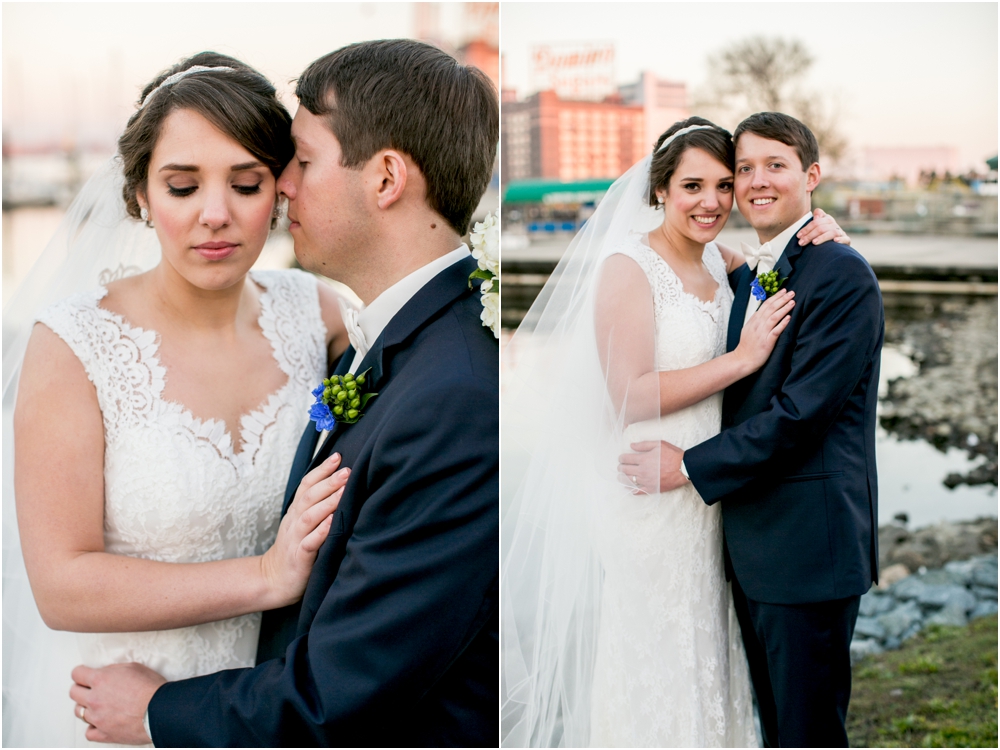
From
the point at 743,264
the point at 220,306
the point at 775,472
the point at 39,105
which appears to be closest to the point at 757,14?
the point at 743,264

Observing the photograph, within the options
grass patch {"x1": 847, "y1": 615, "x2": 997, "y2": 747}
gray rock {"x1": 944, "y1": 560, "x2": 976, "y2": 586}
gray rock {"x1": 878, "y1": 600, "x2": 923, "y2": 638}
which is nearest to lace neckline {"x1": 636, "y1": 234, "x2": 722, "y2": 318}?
grass patch {"x1": 847, "y1": 615, "x2": 997, "y2": 747}

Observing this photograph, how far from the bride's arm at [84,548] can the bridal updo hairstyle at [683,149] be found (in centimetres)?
112

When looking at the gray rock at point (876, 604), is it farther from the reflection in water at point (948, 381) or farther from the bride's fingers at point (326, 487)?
the bride's fingers at point (326, 487)

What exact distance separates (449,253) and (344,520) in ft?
2.33

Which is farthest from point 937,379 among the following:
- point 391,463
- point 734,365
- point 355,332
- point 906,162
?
point 391,463

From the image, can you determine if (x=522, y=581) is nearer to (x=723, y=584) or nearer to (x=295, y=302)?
(x=723, y=584)

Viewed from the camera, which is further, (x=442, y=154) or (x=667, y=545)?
(x=667, y=545)

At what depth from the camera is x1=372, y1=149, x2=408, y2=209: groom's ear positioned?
1915mm

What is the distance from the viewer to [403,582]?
163 centimetres

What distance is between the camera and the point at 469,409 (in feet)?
5.40

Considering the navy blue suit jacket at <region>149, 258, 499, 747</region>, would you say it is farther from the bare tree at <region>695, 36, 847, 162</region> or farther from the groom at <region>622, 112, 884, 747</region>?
the bare tree at <region>695, 36, 847, 162</region>

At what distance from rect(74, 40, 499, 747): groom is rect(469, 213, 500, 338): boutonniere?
1.3 inches

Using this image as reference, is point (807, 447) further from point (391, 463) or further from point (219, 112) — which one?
point (219, 112)

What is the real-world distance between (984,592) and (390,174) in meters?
3.94
